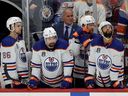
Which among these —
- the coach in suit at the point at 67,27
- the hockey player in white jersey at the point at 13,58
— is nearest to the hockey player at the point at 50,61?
the hockey player in white jersey at the point at 13,58

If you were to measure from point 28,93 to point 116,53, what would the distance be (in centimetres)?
110

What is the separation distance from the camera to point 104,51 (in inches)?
264

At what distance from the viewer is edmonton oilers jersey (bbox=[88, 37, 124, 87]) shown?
6660 mm

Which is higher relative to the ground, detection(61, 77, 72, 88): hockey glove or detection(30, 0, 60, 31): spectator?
detection(30, 0, 60, 31): spectator

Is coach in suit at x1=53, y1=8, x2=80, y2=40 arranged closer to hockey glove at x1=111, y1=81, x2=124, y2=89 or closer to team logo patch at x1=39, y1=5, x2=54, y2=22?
team logo patch at x1=39, y1=5, x2=54, y2=22

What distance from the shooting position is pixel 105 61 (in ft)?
22.0

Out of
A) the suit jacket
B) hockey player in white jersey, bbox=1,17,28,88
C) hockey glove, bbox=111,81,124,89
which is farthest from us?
the suit jacket

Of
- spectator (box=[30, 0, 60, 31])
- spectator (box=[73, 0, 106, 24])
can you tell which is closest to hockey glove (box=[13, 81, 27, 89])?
spectator (box=[30, 0, 60, 31])

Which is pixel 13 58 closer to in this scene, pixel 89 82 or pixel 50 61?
pixel 50 61

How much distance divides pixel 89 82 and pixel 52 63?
0.49 m

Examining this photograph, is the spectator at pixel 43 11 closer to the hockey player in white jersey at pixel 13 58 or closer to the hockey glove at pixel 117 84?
Answer: the hockey player in white jersey at pixel 13 58

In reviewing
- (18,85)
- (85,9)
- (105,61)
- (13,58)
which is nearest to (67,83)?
(105,61)

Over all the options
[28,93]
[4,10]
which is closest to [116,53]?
[28,93]

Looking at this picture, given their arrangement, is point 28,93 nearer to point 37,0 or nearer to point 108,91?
point 108,91
